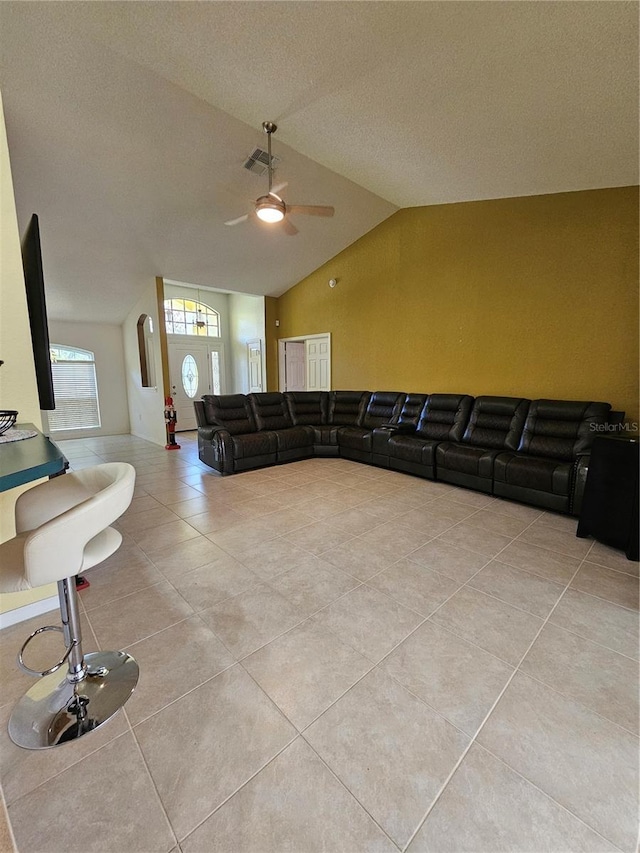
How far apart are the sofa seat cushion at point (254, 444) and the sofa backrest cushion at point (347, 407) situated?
1320mm

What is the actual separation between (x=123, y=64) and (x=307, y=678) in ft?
13.5

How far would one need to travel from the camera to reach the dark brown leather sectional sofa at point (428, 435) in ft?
11.1

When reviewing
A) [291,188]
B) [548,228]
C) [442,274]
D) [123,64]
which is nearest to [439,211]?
[442,274]

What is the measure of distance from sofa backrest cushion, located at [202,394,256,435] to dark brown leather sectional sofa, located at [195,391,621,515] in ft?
0.05

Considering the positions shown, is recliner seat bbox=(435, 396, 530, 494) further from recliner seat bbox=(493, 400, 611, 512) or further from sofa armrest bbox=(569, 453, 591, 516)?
sofa armrest bbox=(569, 453, 591, 516)

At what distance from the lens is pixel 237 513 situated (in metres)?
3.26

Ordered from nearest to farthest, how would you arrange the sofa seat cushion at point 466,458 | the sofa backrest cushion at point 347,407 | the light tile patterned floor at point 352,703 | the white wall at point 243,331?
the light tile patterned floor at point 352,703 → the sofa seat cushion at point 466,458 → the sofa backrest cushion at point 347,407 → the white wall at point 243,331

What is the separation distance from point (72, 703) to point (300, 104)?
13.7ft

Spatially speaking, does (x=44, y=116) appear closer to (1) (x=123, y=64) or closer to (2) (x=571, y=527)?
(1) (x=123, y=64)

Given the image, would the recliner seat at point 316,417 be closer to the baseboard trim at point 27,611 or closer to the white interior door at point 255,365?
the white interior door at point 255,365

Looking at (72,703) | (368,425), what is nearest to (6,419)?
(72,703)

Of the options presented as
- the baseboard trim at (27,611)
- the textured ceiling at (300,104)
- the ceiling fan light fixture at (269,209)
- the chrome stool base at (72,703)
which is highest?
the textured ceiling at (300,104)

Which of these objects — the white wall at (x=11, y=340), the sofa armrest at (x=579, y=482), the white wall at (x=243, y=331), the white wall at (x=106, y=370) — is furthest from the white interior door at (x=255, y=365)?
the sofa armrest at (x=579, y=482)

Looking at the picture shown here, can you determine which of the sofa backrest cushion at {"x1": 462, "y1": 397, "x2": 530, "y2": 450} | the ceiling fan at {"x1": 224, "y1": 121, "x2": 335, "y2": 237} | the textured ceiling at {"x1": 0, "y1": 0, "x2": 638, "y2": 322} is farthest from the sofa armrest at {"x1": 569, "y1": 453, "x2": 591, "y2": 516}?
the ceiling fan at {"x1": 224, "y1": 121, "x2": 335, "y2": 237}
